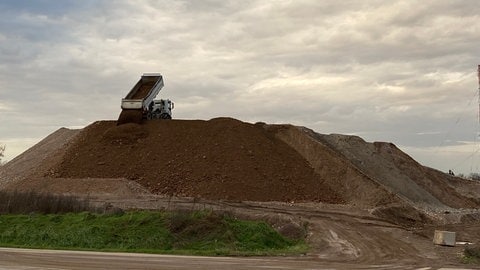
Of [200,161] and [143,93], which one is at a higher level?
[143,93]

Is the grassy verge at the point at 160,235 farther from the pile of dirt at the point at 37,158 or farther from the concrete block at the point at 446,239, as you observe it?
the pile of dirt at the point at 37,158

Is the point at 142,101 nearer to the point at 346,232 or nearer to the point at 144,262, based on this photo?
the point at 346,232

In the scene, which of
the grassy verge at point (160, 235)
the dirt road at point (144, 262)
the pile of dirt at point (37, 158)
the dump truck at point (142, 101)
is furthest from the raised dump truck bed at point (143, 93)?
the dirt road at point (144, 262)

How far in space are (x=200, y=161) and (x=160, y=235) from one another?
19658 millimetres

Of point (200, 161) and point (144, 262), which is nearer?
point (144, 262)

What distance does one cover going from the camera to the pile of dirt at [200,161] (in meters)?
43.4

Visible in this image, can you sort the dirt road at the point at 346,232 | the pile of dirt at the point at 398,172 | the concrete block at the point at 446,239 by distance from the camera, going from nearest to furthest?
1. the dirt road at the point at 346,232
2. the concrete block at the point at 446,239
3. the pile of dirt at the point at 398,172

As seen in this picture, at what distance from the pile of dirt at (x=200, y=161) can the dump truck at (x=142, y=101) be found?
91cm

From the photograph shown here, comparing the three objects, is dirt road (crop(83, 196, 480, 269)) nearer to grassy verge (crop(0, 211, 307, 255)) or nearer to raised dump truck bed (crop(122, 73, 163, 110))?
grassy verge (crop(0, 211, 307, 255))

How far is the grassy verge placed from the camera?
2638 centimetres

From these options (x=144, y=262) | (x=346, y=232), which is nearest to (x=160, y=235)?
(x=144, y=262)

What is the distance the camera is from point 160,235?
27672mm

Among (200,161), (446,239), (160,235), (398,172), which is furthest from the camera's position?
(398,172)

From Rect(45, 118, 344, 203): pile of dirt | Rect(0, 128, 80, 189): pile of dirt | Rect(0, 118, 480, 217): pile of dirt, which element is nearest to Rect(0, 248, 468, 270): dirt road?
Rect(0, 118, 480, 217): pile of dirt
